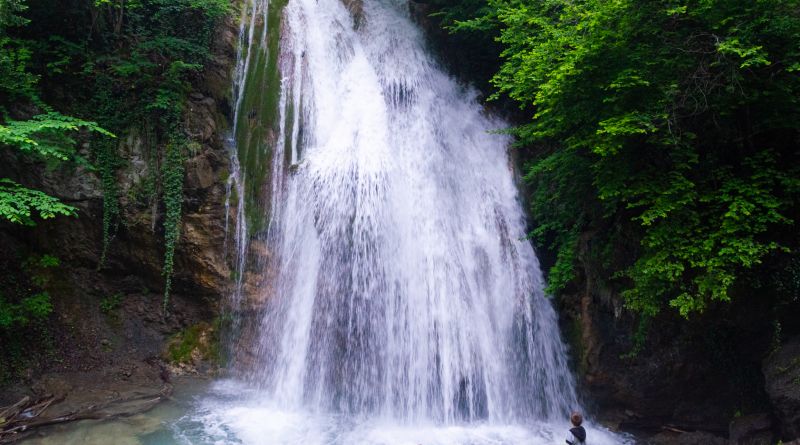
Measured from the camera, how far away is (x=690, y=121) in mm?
6453

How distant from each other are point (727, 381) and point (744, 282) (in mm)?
1940

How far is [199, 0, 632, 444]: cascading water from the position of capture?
7590 millimetres

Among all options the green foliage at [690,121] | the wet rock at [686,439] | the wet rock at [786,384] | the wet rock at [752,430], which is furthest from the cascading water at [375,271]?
the green foliage at [690,121]

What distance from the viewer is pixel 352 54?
36.4 feet

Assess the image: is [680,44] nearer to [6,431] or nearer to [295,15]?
[295,15]

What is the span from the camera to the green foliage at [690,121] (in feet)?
18.2

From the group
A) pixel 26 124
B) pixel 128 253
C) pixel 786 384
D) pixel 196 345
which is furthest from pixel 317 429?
pixel 786 384

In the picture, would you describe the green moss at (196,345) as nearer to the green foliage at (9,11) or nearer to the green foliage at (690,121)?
the green foliage at (9,11)

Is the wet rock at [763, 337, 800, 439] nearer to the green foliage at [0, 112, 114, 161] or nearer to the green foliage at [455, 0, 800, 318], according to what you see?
the green foliage at [455, 0, 800, 318]

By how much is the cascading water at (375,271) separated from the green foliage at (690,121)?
2555 mm

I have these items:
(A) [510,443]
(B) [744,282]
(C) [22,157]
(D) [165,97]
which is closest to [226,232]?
(D) [165,97]

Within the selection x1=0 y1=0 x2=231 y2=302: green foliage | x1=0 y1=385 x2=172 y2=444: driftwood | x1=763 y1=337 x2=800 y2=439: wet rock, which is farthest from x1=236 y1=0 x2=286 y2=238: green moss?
x1=763 y1=337 x2=800 y2=439: wet rock

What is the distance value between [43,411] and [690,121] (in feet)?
33.1

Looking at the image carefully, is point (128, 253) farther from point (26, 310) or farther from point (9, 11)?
point (9, 11)
